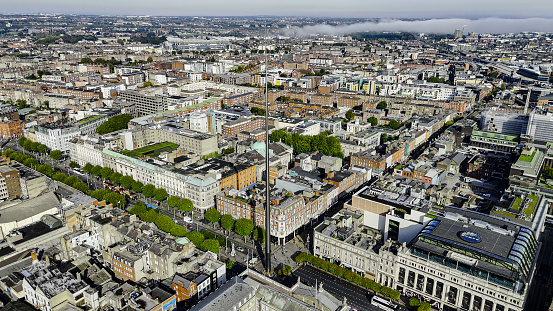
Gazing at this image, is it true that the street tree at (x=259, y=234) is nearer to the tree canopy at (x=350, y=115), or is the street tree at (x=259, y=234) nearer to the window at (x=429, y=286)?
the window at (x=429, y=286)

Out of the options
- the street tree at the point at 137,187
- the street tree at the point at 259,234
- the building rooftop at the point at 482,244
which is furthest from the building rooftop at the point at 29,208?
the building rooftop at the point at 482,244

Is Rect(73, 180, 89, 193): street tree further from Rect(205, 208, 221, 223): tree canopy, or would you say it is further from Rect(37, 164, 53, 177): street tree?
Rect(205, 208, 221, 223): tree canopy

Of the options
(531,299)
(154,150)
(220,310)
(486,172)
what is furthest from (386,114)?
(220,310)

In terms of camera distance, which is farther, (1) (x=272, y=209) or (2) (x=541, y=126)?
(2) (x=541, y=126)

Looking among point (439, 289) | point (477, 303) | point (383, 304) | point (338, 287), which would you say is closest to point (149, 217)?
point (338, 287)

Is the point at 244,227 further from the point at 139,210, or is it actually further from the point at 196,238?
the point at 139,210

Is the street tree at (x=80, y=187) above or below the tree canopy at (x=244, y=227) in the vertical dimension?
above

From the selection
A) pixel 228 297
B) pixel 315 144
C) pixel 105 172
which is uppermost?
pixel 315 144

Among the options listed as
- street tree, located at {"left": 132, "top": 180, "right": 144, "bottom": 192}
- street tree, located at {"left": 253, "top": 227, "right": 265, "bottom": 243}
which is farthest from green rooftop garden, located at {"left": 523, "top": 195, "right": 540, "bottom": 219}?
street tree, located at {"left": 132, "top": 180, "right": 144, "bottom": 192}

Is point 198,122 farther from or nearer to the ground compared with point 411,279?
farther from the ground
